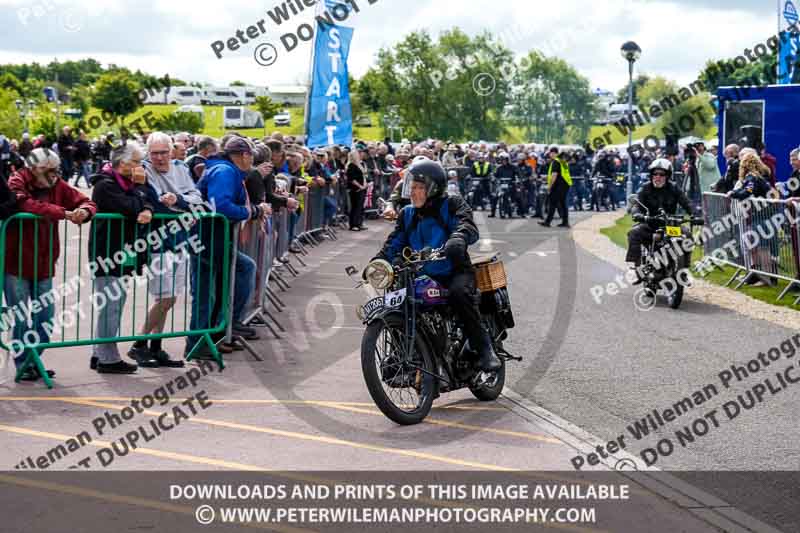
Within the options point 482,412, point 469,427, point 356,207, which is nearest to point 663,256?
point 482,412

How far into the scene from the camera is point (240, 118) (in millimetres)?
106062

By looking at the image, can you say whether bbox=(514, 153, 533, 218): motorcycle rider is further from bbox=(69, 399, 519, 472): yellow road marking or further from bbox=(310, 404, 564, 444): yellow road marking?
bbox=(69, 399, 519, 472): yellow road marking

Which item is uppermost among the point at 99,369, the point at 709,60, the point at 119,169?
the point at 709,60

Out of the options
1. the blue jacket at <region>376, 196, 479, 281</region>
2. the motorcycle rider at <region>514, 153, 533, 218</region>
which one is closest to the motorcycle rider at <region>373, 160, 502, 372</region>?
the blue jacket at <region>376, 196, 479, 281</region>

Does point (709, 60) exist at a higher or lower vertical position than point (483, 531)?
higher

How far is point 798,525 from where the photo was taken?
5660 mm

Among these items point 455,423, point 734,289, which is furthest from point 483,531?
point 734,289

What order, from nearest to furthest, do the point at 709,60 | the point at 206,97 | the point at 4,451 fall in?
the point at 4,451, the point at 709,60, the point at 206,97

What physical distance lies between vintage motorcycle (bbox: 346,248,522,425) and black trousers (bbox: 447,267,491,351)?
0.20ft

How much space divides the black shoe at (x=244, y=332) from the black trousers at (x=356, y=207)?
15.3 metres

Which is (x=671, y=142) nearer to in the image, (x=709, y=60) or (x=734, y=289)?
(x=734, y=289)

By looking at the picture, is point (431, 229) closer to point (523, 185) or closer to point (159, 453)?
point (159, 453)

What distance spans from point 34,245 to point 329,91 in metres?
14.9

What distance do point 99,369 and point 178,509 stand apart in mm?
4133
